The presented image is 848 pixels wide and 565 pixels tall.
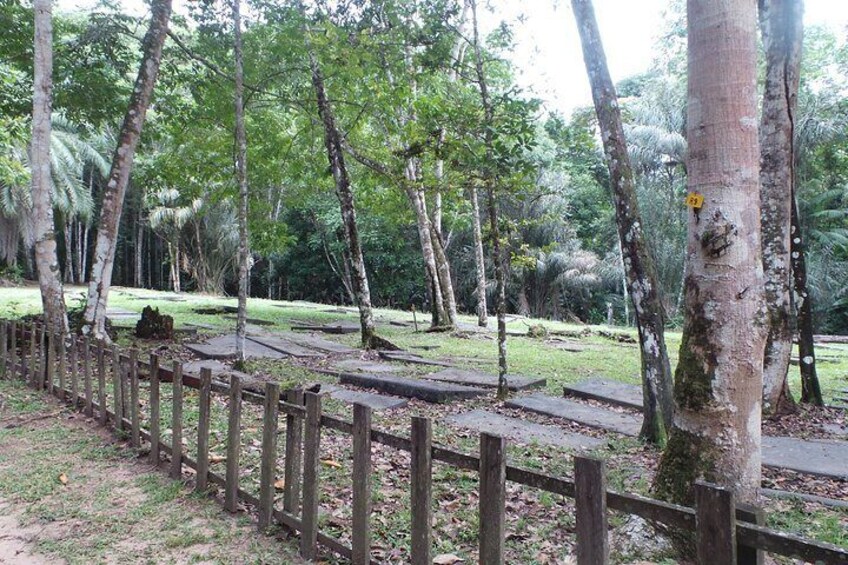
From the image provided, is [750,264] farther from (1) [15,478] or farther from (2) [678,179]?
(2) [678,179]

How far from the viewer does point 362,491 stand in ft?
8.50

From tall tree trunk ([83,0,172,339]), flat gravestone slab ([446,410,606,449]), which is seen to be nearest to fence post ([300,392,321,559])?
flat gravestone slab ([446,410,606,449])

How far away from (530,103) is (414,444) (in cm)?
400

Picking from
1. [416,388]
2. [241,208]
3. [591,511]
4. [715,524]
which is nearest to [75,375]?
[241,208]

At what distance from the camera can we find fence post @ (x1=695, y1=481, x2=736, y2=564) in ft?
5.19

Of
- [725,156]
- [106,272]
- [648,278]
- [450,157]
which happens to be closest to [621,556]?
[725,156]

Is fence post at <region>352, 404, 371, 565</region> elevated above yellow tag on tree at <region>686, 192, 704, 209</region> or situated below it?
below

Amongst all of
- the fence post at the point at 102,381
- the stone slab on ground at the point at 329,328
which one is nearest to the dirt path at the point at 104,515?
the fence post at the point at 102,381

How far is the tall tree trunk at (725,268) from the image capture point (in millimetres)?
2527

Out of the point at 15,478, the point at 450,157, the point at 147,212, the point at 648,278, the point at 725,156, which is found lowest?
the point at 15,478

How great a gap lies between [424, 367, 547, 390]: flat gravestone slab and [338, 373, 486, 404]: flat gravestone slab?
13.7 inches

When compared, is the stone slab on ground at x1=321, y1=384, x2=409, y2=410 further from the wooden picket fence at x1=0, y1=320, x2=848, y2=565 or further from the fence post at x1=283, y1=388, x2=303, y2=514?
the fence post at x1=283, y1=388, x2=303, y2=514

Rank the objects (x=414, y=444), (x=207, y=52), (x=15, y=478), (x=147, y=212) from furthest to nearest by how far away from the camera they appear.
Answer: (x=147, y=212) < (x=207, y=52) < (x=15, y=478) < (x=414, y=444)

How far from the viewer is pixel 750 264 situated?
2.54 m
